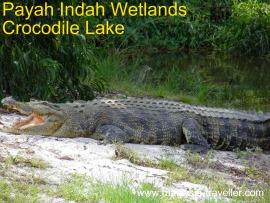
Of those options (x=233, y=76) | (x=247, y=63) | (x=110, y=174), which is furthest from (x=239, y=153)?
(x=247, y=63)

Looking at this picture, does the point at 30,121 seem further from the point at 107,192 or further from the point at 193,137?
the point at 107,192

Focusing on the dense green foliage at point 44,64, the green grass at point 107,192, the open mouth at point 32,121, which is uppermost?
the dense green foliage at point 44,64

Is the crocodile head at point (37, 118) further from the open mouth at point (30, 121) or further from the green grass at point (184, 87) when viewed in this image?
the green grass at point (184, 87)

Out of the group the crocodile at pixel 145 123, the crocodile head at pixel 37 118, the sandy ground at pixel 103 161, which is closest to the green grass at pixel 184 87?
the crocodile at pixel 145 123

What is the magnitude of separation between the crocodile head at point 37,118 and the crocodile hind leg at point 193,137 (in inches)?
58.7

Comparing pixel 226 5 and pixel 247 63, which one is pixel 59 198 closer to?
pixel 247 63

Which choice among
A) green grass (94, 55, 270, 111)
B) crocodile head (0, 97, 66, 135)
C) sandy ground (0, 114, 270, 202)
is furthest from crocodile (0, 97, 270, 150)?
green grass (94, 55, 270, 111)

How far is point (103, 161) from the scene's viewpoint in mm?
5664

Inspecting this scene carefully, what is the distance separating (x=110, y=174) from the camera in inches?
206

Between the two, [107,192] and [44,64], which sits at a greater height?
[44,64]

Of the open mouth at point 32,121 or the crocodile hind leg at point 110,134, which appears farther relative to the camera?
the crocodile hind leg at point 110,134

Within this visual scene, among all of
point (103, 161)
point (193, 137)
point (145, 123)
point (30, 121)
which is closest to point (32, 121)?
point (30, 121)

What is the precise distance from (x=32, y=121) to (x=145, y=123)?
1362mm

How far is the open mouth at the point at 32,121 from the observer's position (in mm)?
6558
